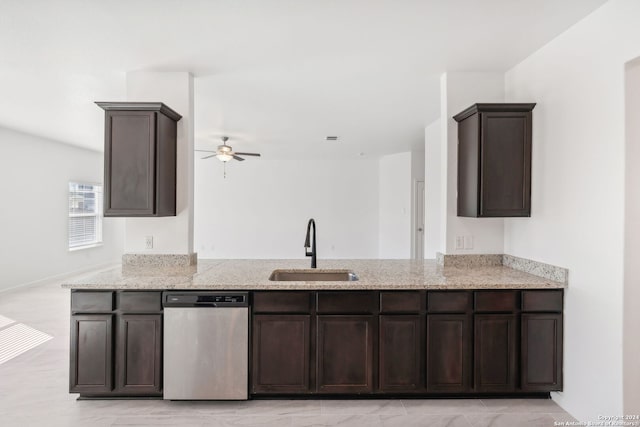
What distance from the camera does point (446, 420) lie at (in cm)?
236

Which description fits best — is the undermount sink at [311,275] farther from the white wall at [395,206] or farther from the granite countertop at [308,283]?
the white wall at [395,206]

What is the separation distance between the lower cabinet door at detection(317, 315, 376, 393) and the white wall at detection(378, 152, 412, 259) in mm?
4972

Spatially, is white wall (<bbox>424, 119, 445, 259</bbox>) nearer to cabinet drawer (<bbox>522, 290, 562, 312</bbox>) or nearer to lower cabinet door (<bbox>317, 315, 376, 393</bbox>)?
cabinet drawer (<bbox>522, 290, 562, 312</bbox>)

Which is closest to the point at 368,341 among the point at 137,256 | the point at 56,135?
the point at 137,256

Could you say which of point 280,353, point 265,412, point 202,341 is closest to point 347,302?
point 280,353

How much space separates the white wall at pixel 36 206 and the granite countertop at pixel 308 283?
13.9 feet

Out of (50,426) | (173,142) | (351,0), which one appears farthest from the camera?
(173,142)

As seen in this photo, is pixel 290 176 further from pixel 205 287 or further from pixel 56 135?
pixel 205 287

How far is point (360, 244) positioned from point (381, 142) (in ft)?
10.1

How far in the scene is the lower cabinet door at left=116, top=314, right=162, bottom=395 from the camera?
8.12 ft

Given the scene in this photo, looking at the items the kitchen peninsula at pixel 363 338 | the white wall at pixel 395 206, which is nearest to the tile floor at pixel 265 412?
the kitchen peninsula at pixel 363 338

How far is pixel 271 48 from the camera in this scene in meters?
2.75

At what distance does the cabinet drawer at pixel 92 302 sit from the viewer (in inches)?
97.4

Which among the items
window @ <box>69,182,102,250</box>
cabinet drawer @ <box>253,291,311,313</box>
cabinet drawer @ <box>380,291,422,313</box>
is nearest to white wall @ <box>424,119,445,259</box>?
cabinet drawer @ <box>380,291,422,313</box>
